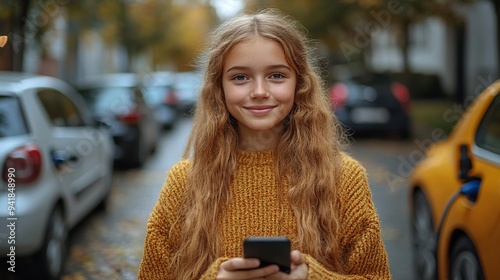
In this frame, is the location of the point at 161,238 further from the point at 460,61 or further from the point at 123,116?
the point at 460,61

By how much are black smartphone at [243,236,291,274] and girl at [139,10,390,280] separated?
19cm

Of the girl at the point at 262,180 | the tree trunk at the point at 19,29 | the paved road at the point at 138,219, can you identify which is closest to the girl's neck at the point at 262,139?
the girl at the point at 262,180

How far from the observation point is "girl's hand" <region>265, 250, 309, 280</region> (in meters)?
1.89

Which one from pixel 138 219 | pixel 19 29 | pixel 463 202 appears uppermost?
pixel 19 29

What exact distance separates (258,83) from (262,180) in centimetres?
31

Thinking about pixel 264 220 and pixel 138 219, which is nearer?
pixel 264 220

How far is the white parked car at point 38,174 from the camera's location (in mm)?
4645

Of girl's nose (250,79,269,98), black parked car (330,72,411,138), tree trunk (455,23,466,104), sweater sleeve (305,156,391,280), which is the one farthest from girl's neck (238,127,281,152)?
tree trunk (455,23,466,104)

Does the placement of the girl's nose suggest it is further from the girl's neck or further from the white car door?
the white car door

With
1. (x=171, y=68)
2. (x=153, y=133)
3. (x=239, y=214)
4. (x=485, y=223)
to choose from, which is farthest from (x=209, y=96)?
(x=171, y=68)

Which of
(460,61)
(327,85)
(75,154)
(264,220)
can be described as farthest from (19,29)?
(460,61)

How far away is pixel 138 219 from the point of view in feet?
25.1

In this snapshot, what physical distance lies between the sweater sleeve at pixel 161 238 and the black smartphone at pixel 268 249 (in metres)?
0.40

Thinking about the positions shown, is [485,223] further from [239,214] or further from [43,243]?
[43,243]
